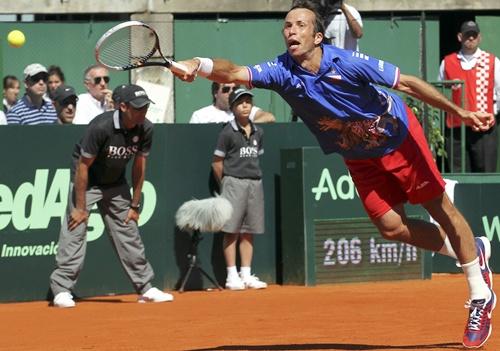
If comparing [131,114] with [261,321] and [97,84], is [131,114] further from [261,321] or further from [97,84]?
[261,321]

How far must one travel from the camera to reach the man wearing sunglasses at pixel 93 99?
45.2ft

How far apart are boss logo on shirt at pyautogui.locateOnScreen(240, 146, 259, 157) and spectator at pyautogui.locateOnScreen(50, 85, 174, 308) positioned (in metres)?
1.60

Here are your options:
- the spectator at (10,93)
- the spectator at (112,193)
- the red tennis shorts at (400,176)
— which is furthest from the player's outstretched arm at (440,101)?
the spectator at (10,93)

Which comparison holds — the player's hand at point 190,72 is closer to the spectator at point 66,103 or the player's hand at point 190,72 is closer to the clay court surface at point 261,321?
the clay court surface at point 261,321

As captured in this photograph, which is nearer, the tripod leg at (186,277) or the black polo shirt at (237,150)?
the tripod leg at (186,277)

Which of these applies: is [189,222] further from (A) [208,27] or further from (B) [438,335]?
(A) [208,27]

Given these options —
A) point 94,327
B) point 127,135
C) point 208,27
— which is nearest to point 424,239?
point 94,327

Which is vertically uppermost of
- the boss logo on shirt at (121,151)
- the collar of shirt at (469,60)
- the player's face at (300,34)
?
the collar of shirt at (469,60)

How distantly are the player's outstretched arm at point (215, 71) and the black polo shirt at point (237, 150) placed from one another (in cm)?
577

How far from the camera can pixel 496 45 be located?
65.6ft

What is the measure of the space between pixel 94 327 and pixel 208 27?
9629mm

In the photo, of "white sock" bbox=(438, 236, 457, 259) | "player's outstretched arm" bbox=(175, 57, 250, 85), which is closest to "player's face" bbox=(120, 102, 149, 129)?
"player's outstretched arm" bbox=(175, 57, 250, 85)

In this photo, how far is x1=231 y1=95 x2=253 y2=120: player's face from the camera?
1405 cm

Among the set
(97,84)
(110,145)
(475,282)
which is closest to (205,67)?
(475,282)
